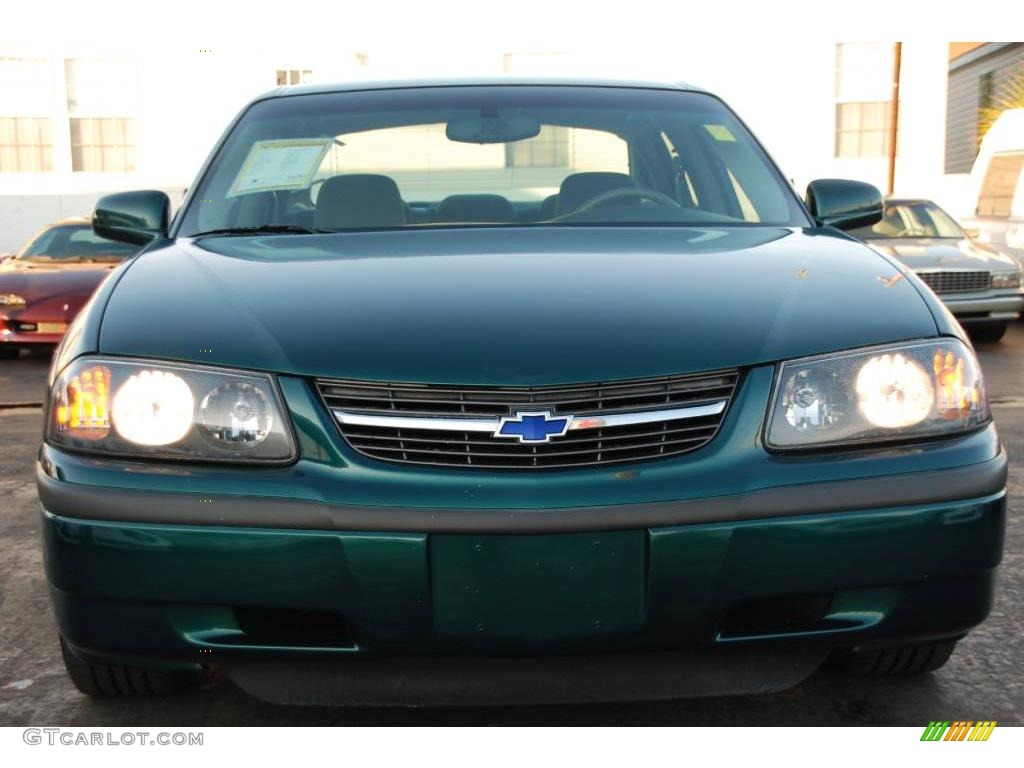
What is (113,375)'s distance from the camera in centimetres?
247

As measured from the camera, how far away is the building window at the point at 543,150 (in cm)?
399

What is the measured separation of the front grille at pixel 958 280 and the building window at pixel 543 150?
25.3 ft

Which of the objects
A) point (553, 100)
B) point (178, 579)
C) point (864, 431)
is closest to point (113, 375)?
point (178, 579)

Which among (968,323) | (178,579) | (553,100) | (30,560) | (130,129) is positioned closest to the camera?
(178,579)

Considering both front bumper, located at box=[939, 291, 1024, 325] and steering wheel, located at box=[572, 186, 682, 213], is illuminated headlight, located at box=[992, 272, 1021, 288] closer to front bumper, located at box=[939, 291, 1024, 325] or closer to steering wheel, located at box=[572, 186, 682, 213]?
front bumper, located at box=[939, 291, 1024, 325]

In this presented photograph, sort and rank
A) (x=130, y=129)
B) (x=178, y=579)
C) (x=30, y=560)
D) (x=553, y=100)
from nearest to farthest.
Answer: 1. (x=178, y=579)
2. (x=553, y=100)
3. (x=30, y=560)
4. (x=130, y=129)

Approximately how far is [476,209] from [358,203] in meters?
0.31

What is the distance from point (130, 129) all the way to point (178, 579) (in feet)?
63.7

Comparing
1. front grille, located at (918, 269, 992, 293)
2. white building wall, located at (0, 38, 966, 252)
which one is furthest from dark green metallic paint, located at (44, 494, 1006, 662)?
white building wall, located at (0, 38, 966, 252)

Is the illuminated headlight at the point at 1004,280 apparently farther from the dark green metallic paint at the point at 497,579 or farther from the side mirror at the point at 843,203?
the dark green metallic paint at the point at 497,579

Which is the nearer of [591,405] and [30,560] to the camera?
[591,405]

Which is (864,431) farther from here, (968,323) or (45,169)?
(45,169)

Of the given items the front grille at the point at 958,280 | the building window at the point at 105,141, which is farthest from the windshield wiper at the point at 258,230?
the building window at the point at 105,141

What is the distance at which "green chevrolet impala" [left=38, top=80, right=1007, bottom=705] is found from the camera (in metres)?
2.27
